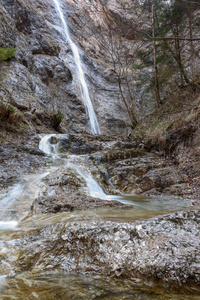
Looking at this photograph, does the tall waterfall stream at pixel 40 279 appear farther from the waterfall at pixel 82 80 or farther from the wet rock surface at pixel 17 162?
the waterfall at pixel 82 80

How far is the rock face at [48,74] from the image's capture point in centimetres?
1305

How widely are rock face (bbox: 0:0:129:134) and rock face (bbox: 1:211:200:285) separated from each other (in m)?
9.05

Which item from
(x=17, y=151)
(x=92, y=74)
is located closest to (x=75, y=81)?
(x=92, y=74)

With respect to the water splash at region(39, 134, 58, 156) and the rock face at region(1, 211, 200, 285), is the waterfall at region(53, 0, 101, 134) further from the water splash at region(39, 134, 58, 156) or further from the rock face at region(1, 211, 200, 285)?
the rock face at region(1, 211, 200, 285)

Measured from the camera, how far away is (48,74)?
56.1ft

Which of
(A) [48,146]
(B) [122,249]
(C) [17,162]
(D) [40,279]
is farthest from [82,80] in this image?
(D) [40,279]

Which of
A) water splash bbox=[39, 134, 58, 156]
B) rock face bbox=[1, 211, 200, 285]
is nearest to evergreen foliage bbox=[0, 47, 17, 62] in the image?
water splash bbox=[39, 134, 58, 156]

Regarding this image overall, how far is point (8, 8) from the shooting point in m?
16.0

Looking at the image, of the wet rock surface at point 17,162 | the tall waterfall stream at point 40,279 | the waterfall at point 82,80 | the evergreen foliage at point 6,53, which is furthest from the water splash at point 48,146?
the waterfall at point 82,80

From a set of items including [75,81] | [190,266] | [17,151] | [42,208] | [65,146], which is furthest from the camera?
[75,81]

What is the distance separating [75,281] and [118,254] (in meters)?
0.47

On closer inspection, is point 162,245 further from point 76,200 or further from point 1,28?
point 1,28

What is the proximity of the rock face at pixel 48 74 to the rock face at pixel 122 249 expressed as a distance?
356 inches

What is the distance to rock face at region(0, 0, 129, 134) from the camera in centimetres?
1305
